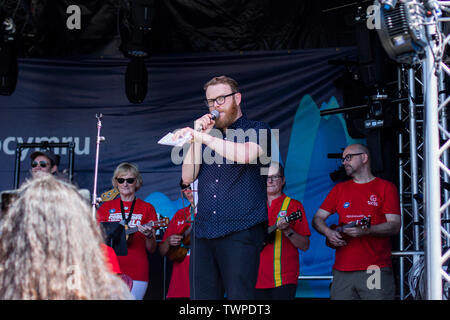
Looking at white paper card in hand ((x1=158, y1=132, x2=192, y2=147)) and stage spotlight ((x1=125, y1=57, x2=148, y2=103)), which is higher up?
stage spotlight ((x1=125, y1=57, x2=148, y2=103))

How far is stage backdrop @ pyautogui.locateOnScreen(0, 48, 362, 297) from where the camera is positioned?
5.91m

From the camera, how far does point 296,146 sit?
19.4 feet

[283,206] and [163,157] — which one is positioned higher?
[163,157]

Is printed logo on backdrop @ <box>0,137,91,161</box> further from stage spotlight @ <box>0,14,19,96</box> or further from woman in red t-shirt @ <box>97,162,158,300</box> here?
woman in red t-shirt @ <box>97,162,158,300</box>

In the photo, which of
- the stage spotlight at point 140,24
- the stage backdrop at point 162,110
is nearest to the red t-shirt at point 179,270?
the stage backdrop at point 162,110

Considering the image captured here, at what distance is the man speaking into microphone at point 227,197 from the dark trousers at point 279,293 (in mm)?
1662

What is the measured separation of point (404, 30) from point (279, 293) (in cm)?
256

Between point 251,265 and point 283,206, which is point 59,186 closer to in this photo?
point 251,265

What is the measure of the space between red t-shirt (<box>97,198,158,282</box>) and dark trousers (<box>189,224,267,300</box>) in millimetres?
1855

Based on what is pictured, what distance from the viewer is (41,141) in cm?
622

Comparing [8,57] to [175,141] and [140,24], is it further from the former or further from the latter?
[175,141]

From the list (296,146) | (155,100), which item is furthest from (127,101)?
(296,146)

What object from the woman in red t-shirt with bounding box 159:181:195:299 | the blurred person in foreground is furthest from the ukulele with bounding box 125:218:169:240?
the blurred person in foreground
